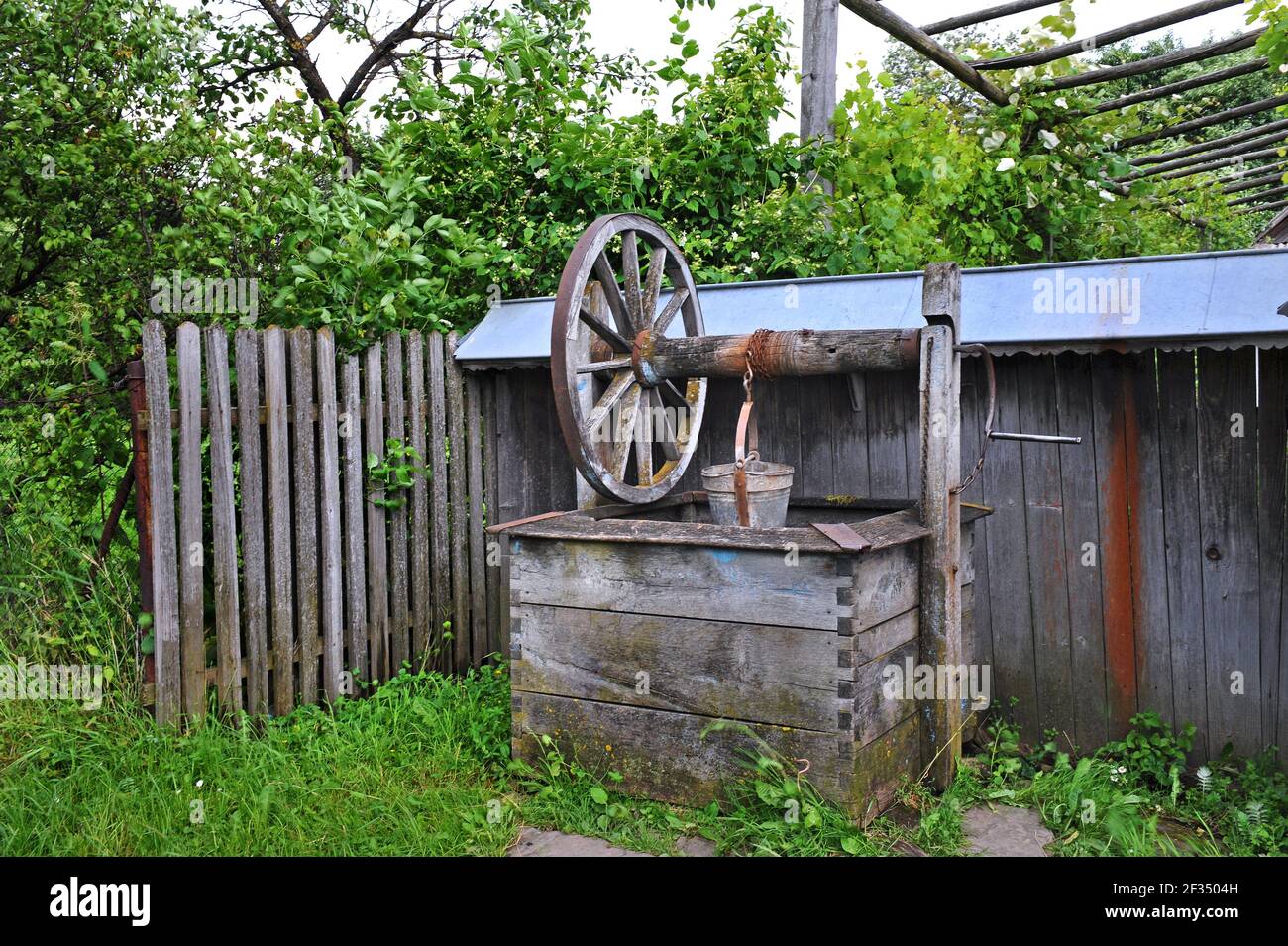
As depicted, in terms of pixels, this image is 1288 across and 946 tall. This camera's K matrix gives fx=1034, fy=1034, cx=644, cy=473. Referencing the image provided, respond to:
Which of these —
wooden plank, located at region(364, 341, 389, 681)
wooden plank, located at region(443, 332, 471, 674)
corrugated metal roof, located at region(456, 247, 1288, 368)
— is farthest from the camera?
wooden plank, located at region(443, 332, 471, 674)

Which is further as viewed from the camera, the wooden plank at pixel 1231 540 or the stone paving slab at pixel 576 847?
the wooden plank at pixel 1231 540

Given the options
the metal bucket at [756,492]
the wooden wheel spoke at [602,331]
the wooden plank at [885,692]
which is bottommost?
the wooden plank at [885,692]

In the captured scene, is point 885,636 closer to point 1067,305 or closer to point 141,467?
Answer: point 1067,305

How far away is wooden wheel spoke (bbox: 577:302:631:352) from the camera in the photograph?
448 cm

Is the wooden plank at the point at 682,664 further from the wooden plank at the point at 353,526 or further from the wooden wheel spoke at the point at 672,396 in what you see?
the wooden wheel spoke at the point at 672,396

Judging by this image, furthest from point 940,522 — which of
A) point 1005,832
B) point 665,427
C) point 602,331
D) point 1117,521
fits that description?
point 602,331

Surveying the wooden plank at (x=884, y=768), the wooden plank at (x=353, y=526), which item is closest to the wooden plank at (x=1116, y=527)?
the wooden plank at (x=884, y=768)

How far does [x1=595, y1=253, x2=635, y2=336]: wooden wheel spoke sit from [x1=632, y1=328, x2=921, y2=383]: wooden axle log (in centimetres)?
11

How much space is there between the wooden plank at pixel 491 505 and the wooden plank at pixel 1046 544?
2.88 m

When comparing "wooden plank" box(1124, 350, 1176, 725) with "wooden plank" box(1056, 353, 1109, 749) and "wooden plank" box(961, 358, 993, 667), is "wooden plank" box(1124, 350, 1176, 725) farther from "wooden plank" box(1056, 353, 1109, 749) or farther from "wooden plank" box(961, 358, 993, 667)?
"wooden plank" box(961, 358, 993, 667)

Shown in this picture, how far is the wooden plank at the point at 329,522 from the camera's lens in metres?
5.00

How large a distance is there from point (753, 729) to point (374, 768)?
5.42 feet

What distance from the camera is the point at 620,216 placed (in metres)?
4.74

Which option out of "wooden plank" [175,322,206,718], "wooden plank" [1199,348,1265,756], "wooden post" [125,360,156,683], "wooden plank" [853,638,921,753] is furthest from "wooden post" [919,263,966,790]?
"wooden post" [125,360,156,683]
